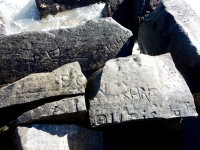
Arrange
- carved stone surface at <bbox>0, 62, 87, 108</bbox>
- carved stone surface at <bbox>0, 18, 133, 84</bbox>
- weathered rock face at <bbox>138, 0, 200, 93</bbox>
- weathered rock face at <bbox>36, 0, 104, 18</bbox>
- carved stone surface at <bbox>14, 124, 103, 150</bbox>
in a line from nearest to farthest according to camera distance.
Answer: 1. carved stone surface at <bbox>14, 124, 103, 150</bbox>
2. carved stone surface at <bbox>0, 62, 87, 108</bbox>
3. weathered rock face at <bbox>138, 0, 200, 93</bbox>
4. carved stone surface at <bbox>0, 18, 133, 84</bbox>
5. weathered rock face at <bbox>36, 0, 104, 18</bbox>

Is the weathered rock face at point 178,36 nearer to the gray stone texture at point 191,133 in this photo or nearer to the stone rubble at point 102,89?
the stone rubble at point 102,89

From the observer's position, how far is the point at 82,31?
8.64 feet

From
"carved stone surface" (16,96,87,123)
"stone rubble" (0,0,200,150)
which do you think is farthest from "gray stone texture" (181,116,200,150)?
"carved stone surface" (16,96,87,123)

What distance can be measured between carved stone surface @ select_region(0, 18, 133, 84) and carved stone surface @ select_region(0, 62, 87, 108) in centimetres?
40

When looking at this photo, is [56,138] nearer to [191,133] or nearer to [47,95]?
[47,95]

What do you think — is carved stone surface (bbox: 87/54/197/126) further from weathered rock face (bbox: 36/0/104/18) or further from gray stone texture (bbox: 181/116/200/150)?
weathered rock face (bbox: 36/0/104/18)

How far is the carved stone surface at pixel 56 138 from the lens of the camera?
76.0 inches

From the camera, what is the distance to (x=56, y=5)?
448 centimetres

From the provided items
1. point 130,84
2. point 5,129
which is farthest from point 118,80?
point 5,129

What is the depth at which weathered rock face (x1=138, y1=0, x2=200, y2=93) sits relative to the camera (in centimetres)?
237

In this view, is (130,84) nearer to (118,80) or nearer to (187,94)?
(118,80)

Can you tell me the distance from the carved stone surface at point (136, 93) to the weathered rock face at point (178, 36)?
10.5 inches

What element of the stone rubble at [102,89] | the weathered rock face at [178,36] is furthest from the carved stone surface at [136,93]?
the weathered rock face at [178,36]

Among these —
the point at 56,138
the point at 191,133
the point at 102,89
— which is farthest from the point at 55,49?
the point at 191,133
